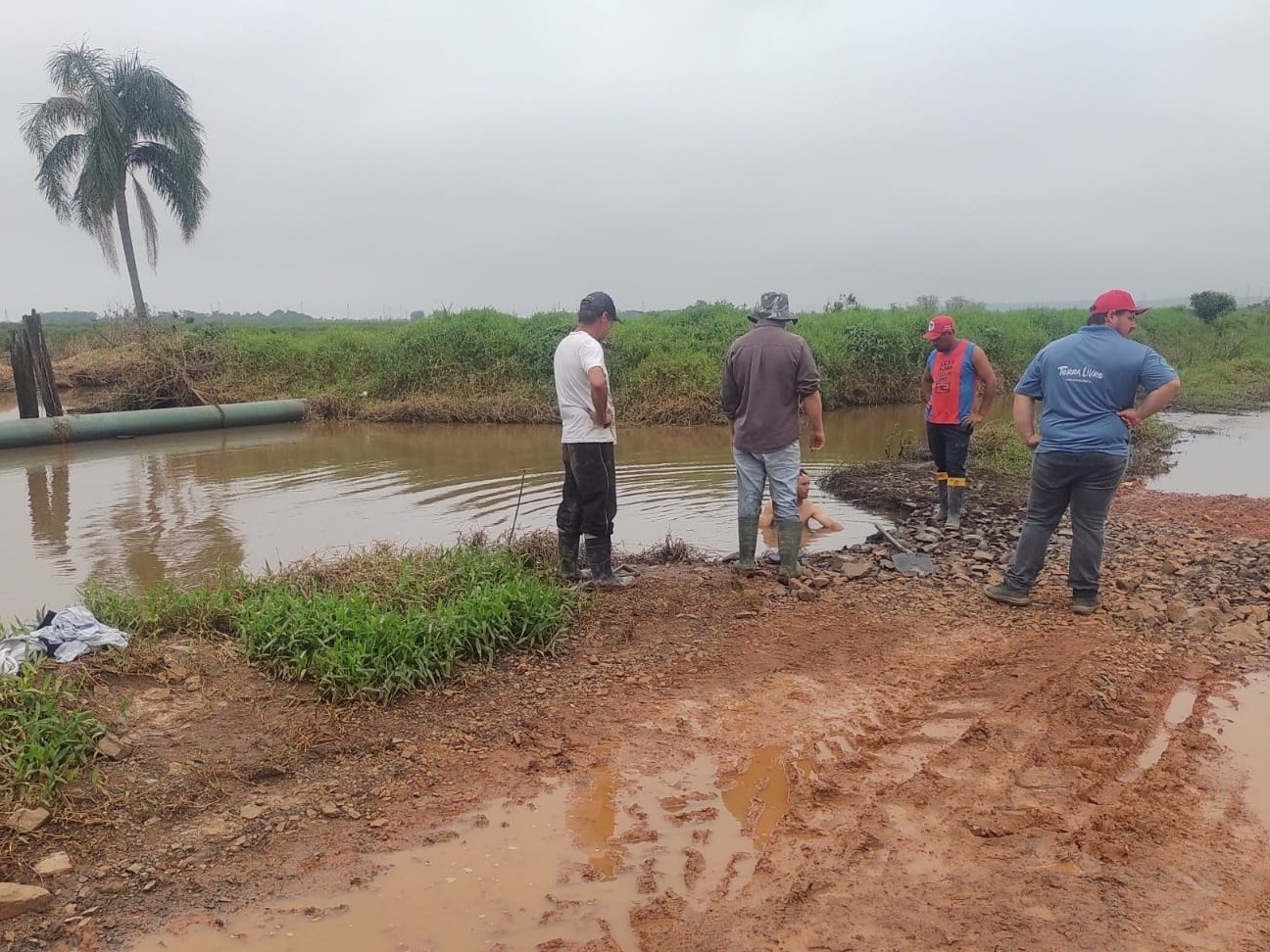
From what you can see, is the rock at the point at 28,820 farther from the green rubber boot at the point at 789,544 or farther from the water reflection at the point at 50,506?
the water reflection at the point at 50,506

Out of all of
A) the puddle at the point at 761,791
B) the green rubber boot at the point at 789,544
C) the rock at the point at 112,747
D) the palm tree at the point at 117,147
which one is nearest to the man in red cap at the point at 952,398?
the green rubber boot at the point at 789,544

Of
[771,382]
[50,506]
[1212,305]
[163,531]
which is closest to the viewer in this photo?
[771,382]

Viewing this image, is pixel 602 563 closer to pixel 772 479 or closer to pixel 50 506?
pixel 772 479

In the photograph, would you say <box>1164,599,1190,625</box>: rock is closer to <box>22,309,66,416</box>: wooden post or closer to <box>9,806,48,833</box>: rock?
<box>9,806,48,833</box>: rock

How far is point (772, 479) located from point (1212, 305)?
37478 millimetres

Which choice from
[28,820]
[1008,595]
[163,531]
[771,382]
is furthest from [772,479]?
[163,531]

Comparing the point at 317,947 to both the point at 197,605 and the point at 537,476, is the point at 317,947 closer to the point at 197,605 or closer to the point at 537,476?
the point at 197,605

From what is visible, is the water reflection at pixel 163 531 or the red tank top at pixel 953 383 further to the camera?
the red tank top at pixel 953 383

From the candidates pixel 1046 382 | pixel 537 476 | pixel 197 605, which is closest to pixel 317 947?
pixel 197 605

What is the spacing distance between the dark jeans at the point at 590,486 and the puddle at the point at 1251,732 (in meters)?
3.36

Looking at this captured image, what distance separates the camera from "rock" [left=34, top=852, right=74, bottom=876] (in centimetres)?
279

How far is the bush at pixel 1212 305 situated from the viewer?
35031 mm

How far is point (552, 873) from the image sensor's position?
2.82 meters

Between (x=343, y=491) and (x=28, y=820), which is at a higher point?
(x=343, y=491)
